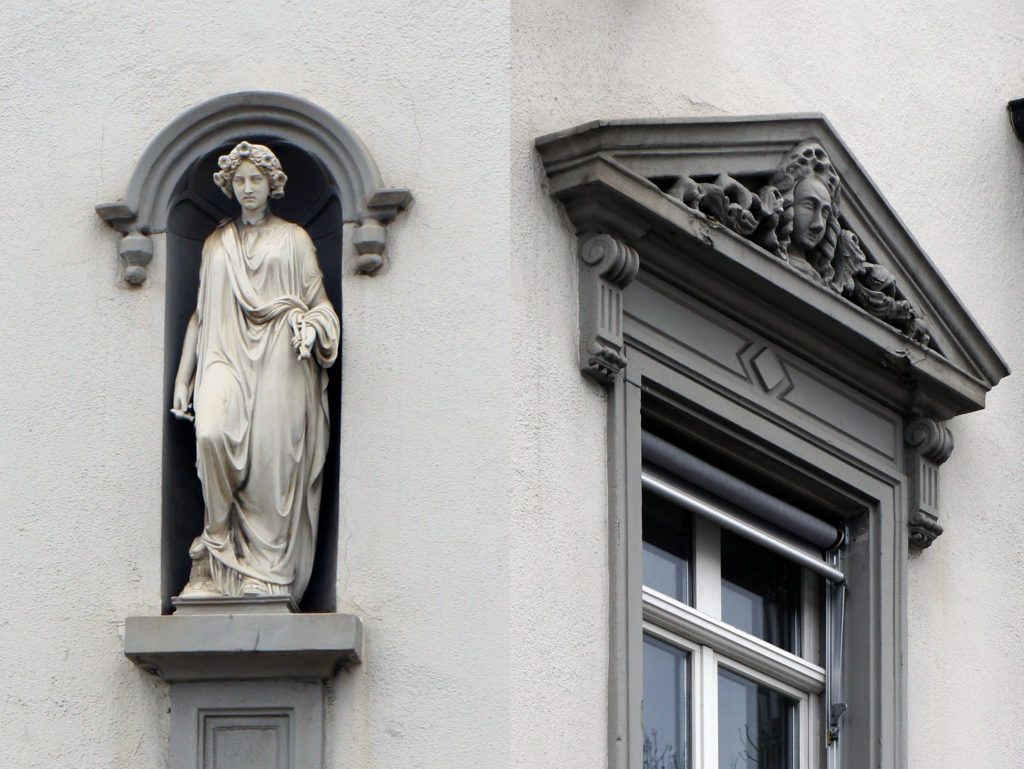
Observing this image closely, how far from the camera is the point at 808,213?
11.2 meters

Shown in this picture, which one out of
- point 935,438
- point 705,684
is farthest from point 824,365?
point 705,684

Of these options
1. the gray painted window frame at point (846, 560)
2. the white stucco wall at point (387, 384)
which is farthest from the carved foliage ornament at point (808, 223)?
the gray painted window frame at point (846, 560)

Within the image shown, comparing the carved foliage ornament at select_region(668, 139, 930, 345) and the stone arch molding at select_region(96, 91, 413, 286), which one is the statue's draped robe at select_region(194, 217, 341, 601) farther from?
the carved foliage ornament at select_region(668, 139, 930, 345)

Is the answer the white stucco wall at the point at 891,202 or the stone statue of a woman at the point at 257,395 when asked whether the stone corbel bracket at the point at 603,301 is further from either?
the stone statue of a woman at the point at 257,395

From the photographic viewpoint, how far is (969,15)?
512 inches

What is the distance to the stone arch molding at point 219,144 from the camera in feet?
32.8

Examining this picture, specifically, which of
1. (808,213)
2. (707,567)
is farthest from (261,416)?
(808,213)

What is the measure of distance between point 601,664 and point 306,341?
1.50 metres

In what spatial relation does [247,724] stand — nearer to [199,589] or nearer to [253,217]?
[199,589]

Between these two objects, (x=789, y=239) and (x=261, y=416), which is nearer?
(x=261, y=416)

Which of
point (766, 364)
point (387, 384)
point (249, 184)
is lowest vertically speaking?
point (387, 384)

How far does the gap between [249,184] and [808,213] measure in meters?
2.36

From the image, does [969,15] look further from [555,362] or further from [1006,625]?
[555,362]

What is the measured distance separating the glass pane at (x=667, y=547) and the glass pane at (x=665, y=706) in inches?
9.8
